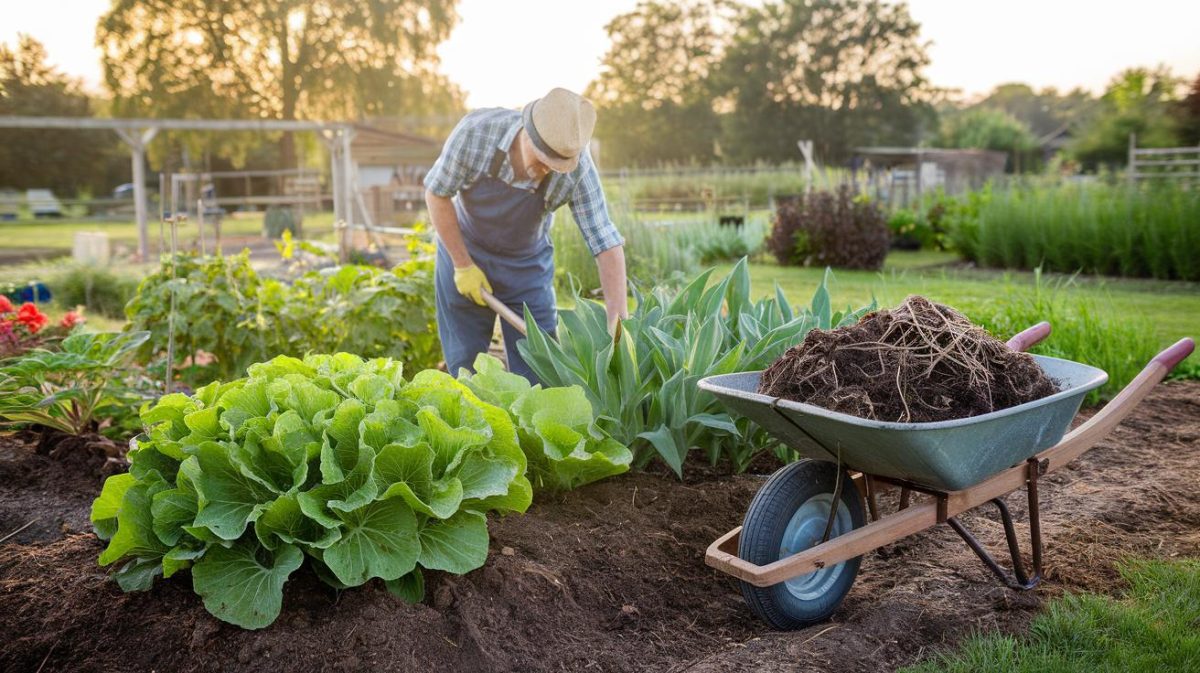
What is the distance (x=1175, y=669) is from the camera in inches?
77.9

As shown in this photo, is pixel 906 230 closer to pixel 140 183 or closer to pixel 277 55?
pixel 140 183

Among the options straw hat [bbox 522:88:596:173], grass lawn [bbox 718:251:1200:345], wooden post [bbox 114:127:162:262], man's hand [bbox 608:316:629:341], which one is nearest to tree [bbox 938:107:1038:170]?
grass lawn [bbox 718:251:1200:345]

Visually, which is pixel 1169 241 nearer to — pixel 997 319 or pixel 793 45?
pixel 997 319

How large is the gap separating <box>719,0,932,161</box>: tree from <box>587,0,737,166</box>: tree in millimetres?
2446

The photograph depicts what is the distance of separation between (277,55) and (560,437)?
1343 inches

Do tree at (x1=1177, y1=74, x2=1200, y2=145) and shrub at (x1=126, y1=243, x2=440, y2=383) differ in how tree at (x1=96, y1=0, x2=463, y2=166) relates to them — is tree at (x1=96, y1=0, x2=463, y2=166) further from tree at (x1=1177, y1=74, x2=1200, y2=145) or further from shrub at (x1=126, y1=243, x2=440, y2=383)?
shrub at (x1=126, y1=243, x2=440, y2=383)

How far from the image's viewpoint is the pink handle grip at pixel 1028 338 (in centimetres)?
267

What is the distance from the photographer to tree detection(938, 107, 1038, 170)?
47.5 m

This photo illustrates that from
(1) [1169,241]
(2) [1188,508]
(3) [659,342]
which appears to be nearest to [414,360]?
(3) [659,342]

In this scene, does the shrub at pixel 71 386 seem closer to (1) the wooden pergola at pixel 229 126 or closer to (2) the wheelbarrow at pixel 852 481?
(2) the wheelbarrow at pixel 852 481

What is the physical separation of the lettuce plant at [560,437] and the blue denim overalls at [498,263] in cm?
118

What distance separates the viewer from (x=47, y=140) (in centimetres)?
3941

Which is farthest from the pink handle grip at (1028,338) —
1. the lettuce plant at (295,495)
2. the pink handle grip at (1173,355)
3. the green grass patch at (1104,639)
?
the lettuce plant at (295,495)

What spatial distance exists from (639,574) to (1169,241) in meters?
8.56
